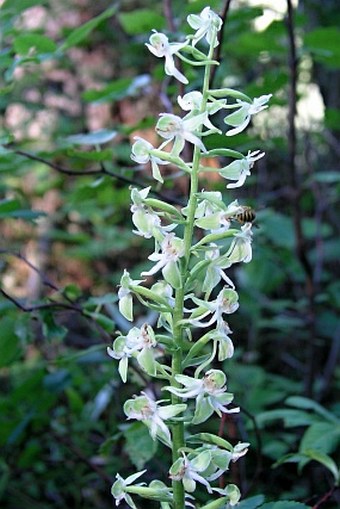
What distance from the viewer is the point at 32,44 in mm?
1643

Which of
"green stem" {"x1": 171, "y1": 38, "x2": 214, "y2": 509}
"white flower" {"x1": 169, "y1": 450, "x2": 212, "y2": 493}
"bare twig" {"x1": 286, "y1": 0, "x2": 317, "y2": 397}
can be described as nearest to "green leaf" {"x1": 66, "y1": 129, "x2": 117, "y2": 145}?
"bare twig" {"x1": 286, "y1": 0, "x2": 317, "y2": 397}

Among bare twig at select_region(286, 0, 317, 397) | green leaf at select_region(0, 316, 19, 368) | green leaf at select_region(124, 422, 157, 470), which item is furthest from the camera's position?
bare twig at select_region(286, 0, 317, 397)

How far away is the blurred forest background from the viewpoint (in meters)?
1.62

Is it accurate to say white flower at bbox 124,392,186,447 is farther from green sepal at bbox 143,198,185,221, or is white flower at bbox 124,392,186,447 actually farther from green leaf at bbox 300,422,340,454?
green leaf at bbox 300,422,340,454

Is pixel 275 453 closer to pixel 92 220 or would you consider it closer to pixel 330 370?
pixel 330 370

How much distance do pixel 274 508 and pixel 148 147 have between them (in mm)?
599

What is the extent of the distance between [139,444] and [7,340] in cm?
42

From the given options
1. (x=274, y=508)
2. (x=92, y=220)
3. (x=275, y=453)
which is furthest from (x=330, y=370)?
(x=92, y=220)

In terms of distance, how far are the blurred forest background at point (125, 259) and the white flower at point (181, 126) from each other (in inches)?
23.1

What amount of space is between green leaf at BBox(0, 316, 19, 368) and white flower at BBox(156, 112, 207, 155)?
83 cm

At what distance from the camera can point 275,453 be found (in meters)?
2.11

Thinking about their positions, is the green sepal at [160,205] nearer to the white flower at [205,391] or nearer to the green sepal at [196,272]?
the green sepal at [196,272]

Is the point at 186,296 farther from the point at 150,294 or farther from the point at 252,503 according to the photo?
the point at 252,503

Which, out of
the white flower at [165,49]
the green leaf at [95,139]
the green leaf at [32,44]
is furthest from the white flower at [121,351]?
the green leaf at [32,44]
